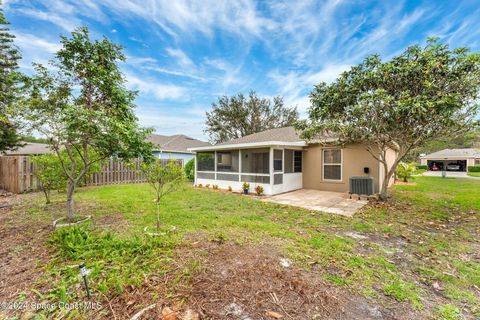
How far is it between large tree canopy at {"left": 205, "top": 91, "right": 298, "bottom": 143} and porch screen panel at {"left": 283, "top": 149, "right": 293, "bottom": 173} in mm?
18382

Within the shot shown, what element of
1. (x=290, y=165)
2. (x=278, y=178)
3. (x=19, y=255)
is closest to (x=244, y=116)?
(x=290, y=165)

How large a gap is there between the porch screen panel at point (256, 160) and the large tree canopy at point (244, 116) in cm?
1832

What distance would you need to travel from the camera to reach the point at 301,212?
20.0ft

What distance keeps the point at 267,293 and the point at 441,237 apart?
4389 millimetres

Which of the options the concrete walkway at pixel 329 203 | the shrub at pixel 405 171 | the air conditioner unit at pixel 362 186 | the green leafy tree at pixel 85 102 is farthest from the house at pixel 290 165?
the shrub at pixel 405 171

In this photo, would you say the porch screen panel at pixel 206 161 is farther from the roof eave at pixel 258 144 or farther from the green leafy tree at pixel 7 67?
the green leafy tree at pixel 7 67

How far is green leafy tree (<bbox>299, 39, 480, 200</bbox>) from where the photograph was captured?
18.5 ft

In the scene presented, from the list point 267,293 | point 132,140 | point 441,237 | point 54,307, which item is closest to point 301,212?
point 441,237

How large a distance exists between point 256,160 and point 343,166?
4129 millimetres

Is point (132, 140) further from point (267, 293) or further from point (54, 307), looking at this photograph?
point (267, 293)

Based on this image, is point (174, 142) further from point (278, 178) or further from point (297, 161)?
point (278, 178)

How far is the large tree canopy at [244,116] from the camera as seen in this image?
90.2 feet

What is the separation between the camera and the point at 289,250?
3.43 metres

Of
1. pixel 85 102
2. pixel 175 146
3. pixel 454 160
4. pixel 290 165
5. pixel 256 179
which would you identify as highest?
pixel 175 146
